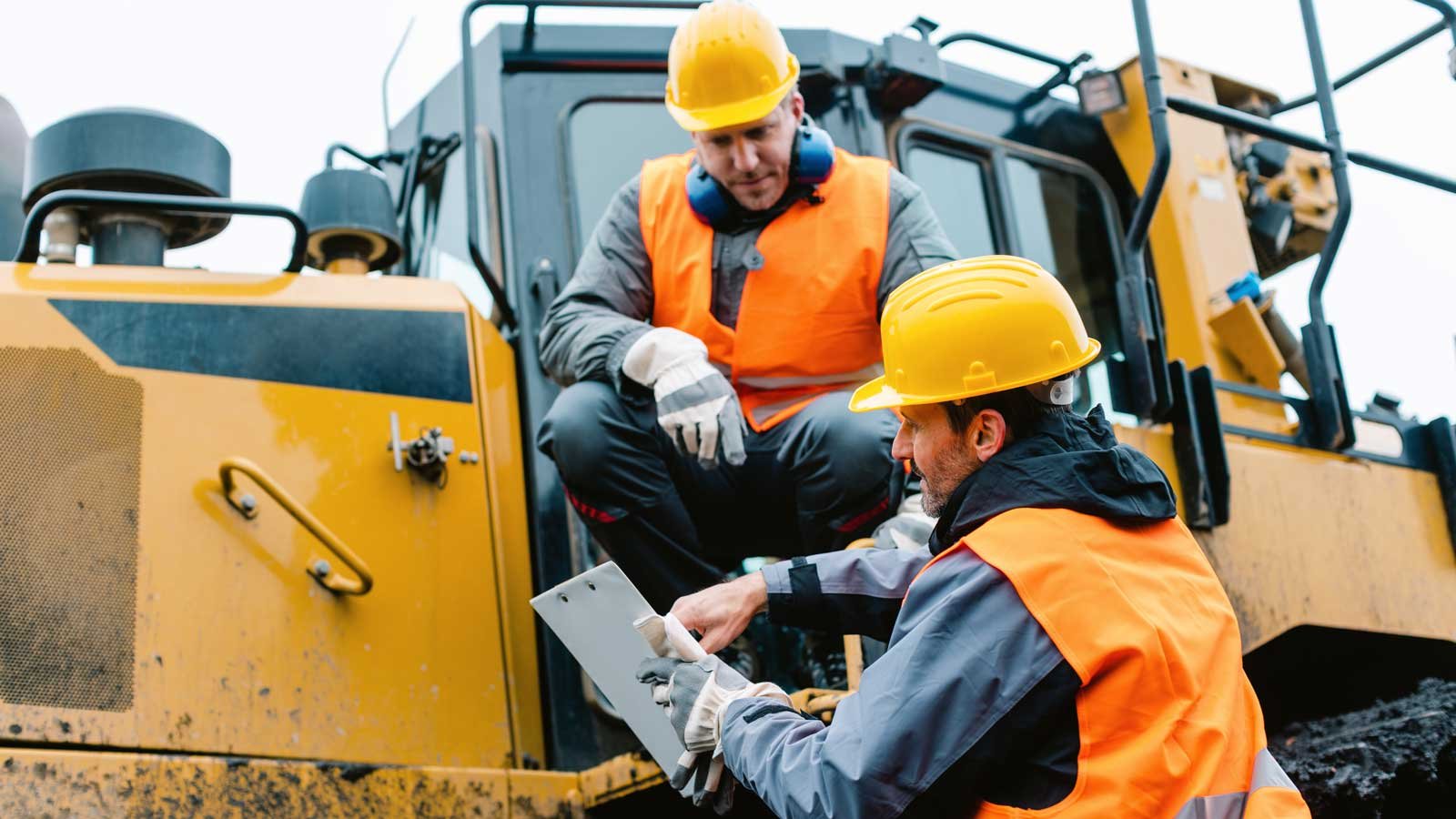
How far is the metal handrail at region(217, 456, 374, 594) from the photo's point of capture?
270 centimetres

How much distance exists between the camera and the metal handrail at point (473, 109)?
317 cm

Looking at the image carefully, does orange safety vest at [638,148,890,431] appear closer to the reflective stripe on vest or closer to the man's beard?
the man's beard

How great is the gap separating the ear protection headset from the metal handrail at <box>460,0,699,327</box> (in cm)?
46

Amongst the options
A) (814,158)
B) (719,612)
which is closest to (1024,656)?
(719,612)

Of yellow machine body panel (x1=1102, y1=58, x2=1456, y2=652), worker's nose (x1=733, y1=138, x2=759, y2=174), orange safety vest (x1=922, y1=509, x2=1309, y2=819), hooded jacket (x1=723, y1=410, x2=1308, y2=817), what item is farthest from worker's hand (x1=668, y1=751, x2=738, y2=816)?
yellow machine body panel (x1=1102, y1=58, x2=1456, y2=652)

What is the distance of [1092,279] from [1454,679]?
54.1 inches

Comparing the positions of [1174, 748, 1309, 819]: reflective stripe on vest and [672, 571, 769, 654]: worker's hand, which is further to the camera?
[672, 571, 769, 654]: worker's hand

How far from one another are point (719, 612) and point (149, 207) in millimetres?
1502

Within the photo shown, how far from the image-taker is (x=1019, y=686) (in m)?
1.70

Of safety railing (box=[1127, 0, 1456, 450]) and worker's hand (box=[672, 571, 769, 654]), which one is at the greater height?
safety railing (box=[1127, 0, 1456, 450])

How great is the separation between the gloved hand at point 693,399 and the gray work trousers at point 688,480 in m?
0.12

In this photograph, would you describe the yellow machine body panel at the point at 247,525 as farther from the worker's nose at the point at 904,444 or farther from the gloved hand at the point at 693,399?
the worker's nose at the point at 904,444

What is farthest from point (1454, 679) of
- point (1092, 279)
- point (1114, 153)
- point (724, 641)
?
point (724, 641)

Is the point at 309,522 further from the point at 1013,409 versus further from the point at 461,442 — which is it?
the point at 1013,409
